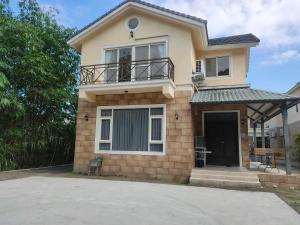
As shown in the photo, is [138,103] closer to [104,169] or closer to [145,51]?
[145,51]

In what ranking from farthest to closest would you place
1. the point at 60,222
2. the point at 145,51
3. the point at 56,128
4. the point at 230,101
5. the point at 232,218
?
the point at 56,128
the point at 145,51
the point at 230,101
the point at 232,218
the point at 60,222

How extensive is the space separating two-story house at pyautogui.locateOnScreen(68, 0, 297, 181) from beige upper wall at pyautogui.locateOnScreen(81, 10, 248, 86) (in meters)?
0.05

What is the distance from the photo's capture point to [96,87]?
1248 cm

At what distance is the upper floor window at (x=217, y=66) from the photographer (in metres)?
14.6

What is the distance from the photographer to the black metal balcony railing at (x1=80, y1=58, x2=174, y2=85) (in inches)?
488

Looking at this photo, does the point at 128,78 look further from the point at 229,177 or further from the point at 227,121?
the point at 229,177

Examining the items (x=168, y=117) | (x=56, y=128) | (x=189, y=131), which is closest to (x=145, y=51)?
(x=168, y=117)

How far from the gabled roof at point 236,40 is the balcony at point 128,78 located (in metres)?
3.83

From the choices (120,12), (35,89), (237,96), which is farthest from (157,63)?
(35,89)

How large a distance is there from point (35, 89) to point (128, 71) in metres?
5.88

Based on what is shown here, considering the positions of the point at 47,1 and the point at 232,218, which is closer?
the point at 232,218

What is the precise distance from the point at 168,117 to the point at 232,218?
6647 millimetres

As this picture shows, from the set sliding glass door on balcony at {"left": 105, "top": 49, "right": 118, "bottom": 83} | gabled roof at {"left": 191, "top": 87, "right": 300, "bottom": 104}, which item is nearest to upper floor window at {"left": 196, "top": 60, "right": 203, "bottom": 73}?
gabled roof at {"left": 191, "top": 87, "right": 300, "bottom": 104}

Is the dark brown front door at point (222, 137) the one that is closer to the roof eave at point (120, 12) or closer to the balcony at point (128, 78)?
the balcony at point (128, 78)
